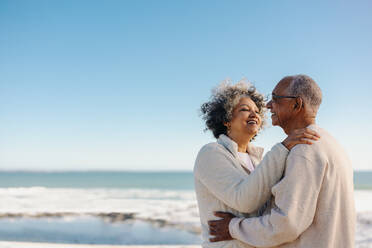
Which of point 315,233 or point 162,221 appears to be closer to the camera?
point 315,233

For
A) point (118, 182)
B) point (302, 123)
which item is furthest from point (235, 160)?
point (118, 182)

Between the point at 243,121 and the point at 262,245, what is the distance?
1019 millimetres

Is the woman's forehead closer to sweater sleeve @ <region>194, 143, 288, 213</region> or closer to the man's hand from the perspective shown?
sweater sleeve @ <region>194, 143, 288, 213</region>

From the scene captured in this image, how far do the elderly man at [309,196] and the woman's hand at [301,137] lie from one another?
0.10ft

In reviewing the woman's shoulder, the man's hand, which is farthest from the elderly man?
the woman's shoulder

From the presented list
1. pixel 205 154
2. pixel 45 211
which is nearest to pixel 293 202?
pixel 205 154

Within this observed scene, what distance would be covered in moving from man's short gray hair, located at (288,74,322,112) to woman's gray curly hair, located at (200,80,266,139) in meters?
0.81

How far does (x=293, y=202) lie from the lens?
6.20ft

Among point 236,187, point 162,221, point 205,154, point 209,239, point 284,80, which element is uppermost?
point 284,80

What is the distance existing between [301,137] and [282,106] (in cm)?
26

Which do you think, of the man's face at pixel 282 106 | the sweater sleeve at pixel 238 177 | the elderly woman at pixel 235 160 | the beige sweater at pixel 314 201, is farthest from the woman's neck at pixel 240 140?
the beige sweater at pixel 314 201

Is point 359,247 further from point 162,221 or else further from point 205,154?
point 205,154

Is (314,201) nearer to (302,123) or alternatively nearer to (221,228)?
(302,123)

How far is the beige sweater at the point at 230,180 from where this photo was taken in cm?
207
